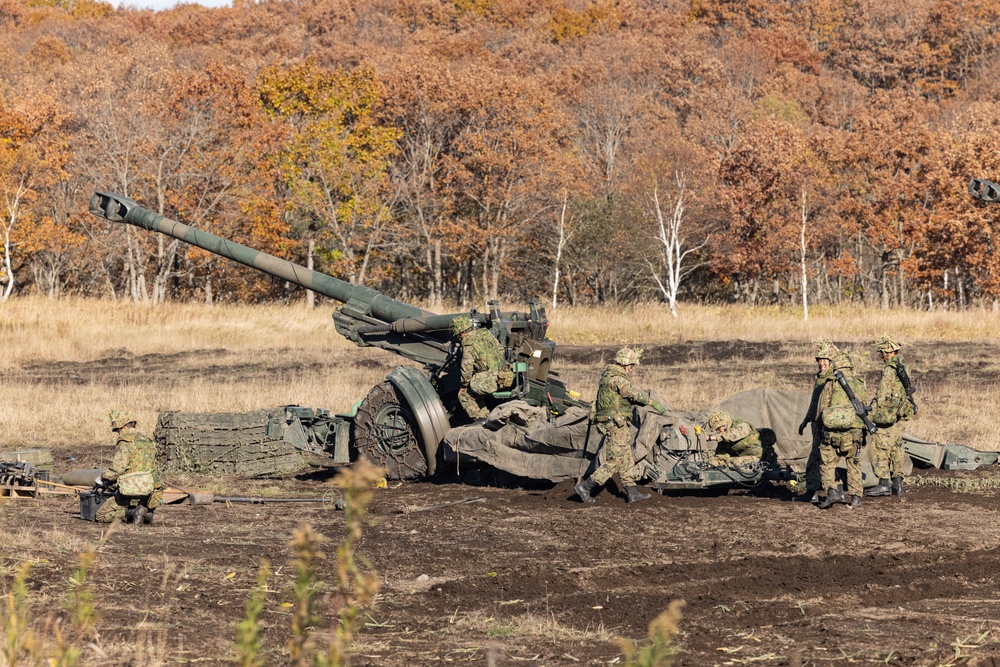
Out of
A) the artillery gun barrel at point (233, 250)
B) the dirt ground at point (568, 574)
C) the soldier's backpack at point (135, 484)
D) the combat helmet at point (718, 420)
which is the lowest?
the dirt ground at point (568, 574)

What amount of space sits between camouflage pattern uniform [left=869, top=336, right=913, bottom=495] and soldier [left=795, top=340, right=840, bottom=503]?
59 centimetres

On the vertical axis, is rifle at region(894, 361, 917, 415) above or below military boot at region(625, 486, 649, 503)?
above

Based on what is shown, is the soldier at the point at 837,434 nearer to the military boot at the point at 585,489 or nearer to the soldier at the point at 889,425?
the soldier at the point at 889,425

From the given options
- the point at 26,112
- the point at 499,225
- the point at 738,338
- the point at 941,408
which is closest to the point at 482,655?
the point at 941,408

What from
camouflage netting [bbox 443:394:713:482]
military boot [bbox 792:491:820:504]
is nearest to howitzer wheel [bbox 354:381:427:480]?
camouflage netting [bbox 443:394:713:482]

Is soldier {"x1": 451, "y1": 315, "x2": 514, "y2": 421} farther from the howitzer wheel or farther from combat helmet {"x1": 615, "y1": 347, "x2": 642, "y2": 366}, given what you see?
combat helmet {"x1": 615, "y1": 347, "x2": 642, "y2": 366}

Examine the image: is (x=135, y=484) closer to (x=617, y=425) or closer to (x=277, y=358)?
(x=617, y=425)

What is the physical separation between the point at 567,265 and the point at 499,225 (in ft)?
9.25

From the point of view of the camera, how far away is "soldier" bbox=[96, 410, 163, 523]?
10.8 metres

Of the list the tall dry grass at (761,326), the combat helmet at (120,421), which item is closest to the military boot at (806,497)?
the combat helmet at (120,421)

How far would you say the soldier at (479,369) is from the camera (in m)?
13.0

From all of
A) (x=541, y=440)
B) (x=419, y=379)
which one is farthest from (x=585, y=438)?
(x=419, y=379)

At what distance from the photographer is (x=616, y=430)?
11875mm

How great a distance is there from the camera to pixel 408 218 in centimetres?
4381
